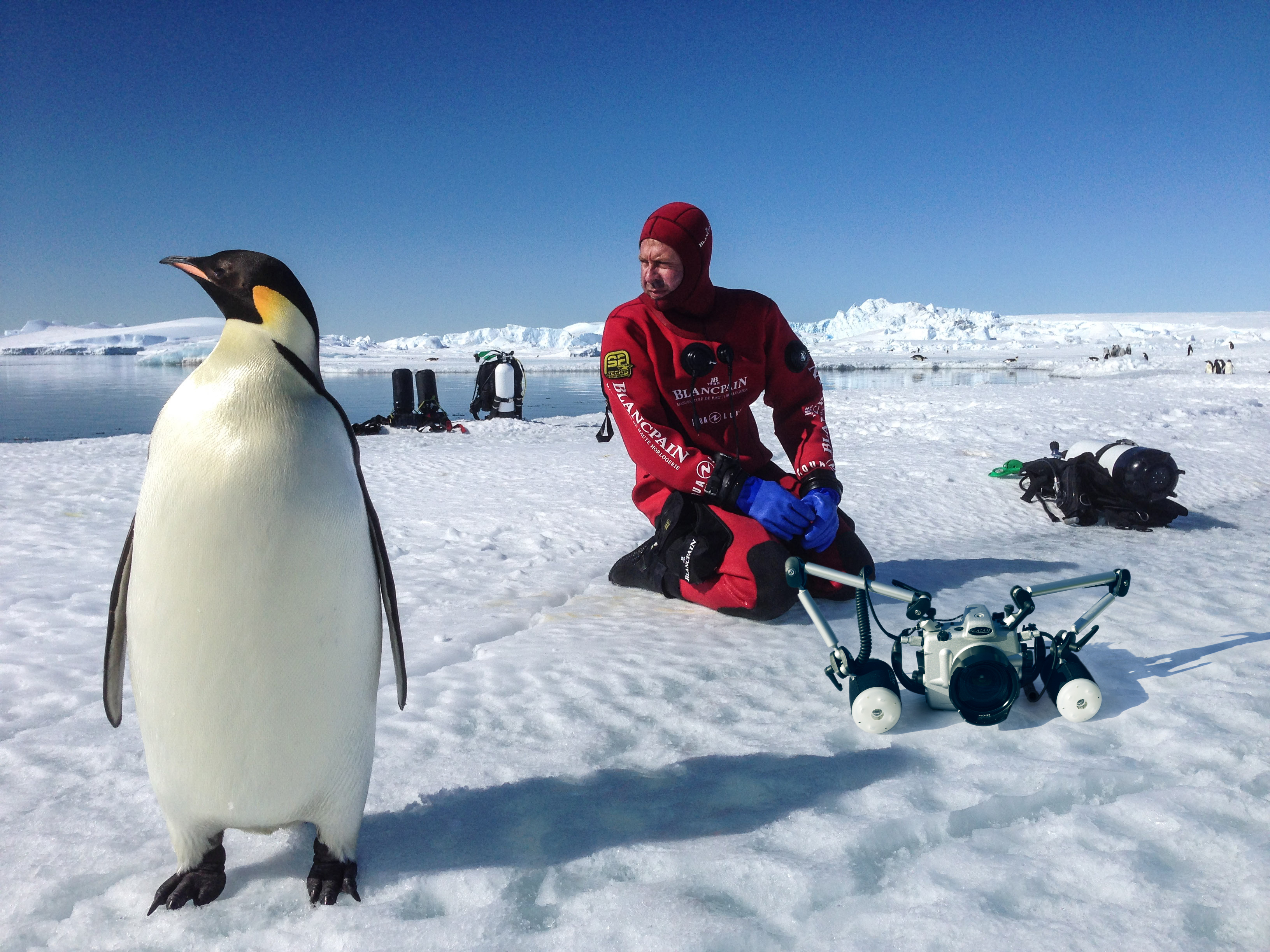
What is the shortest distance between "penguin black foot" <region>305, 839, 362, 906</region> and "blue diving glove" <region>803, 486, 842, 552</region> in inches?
63.7

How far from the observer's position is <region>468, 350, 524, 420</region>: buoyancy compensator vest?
10.6 metres

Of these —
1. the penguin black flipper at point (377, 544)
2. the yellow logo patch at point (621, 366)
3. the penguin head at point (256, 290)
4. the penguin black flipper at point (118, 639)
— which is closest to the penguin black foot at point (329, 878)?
the penguin black flipper at point (377, 544)

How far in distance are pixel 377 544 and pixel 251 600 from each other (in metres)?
0.21

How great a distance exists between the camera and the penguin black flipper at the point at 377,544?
3.85 ft

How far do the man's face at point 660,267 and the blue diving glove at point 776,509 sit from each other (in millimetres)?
658

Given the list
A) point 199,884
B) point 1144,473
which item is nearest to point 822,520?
point 199,884

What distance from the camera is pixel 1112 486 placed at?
12.9ft

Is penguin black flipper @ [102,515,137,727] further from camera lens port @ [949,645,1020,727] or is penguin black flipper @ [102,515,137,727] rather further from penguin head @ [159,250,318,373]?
camera lens port @ [949,645,1020,727]

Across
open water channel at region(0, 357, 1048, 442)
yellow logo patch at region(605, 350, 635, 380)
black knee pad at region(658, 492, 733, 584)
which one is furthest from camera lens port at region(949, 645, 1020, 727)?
open water channel at region(0, 357, 1048, 442)

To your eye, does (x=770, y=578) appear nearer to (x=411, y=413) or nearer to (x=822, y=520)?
(x=822, y=520)

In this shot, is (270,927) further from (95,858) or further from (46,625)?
(46,625)

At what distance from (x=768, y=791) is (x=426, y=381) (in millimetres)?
9054

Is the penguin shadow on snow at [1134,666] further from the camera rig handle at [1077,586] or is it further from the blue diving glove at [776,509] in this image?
the blue diving glove at [776,509]

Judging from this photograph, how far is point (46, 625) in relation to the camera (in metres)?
2.32
